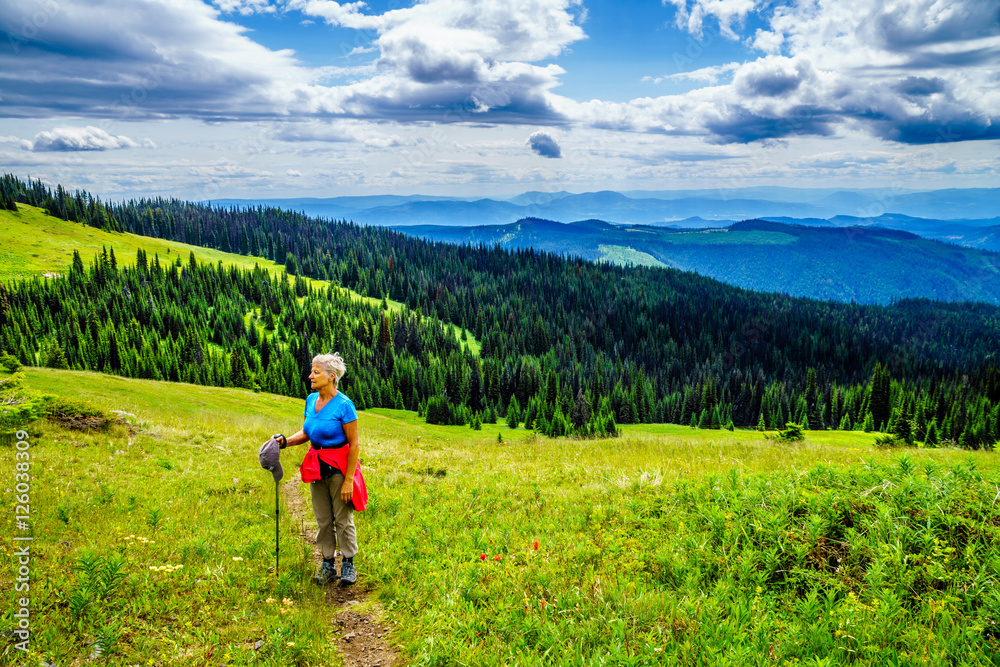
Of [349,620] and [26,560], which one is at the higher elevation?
[26,560]

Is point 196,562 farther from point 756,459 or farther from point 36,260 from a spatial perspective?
point 36,260

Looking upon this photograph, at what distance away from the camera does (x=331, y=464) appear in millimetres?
8773

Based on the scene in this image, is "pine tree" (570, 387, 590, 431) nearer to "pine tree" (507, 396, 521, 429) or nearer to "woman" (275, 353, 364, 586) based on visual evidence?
"pine tree" (507, 396, 521, 429)

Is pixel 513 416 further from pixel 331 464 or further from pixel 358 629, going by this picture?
pixel 358 629

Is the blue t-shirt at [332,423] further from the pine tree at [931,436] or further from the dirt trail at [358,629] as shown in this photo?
the pine tree at [931,436]

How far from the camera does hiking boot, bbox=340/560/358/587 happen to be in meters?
8.80

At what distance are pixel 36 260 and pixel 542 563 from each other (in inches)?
9641

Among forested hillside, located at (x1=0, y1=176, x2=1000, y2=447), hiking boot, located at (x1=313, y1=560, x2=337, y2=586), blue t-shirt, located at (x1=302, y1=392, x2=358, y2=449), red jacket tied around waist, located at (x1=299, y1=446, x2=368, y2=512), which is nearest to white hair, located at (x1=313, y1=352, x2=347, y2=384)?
blue t-shirt, located at (x1=302, y1=392, x2=358, y2=449)

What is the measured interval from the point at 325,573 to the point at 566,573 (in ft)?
14.5

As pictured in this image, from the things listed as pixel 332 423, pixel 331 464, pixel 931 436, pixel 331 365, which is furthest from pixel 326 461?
pixel 931 436

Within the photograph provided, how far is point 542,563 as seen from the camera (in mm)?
8758

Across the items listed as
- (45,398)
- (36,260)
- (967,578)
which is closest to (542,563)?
(967,578)

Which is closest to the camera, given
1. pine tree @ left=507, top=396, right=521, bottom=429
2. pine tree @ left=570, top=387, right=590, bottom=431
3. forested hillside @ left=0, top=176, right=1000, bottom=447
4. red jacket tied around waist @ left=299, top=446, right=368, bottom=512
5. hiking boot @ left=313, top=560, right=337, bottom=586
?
red jacket tied around waist @ left=299, top=446, right=368, bottom=512

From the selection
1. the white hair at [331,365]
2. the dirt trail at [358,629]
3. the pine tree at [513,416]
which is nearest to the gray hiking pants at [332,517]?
the dirt trail at [358,629]
